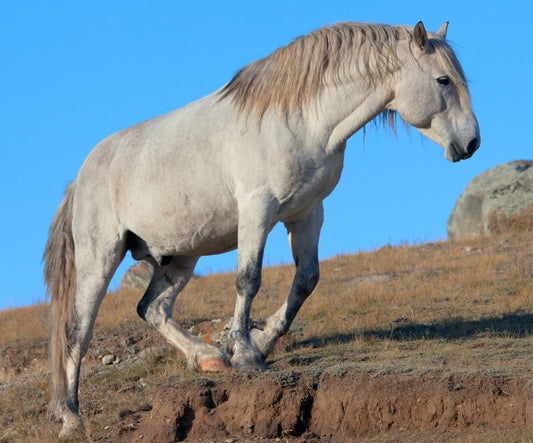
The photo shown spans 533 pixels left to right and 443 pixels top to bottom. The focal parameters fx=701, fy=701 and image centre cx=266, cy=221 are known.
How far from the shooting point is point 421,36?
217 inches

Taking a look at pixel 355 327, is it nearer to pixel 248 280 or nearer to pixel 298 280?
pixel 298 280

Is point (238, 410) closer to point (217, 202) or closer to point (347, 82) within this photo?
point (217, 202)

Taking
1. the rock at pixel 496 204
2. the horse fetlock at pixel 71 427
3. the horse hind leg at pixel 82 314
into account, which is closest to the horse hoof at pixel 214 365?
the horse fetlock at pixel 71 427

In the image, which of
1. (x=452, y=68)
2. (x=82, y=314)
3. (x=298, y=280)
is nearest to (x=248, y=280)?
(x=298, y=280)

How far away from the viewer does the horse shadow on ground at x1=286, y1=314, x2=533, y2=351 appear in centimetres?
703

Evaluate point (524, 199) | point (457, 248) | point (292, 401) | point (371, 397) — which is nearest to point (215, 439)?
point (292, 401)

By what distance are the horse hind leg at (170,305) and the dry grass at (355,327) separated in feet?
0.94

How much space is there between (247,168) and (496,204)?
12.0 metres

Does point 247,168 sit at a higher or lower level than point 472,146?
higher

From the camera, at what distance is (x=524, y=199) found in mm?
15797

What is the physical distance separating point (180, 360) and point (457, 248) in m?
8.25

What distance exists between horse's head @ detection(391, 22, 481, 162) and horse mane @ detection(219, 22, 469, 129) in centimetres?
2

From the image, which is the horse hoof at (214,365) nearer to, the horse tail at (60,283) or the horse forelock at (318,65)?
the horse tail at (60,283)

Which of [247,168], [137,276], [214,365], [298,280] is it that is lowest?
[214,365]
